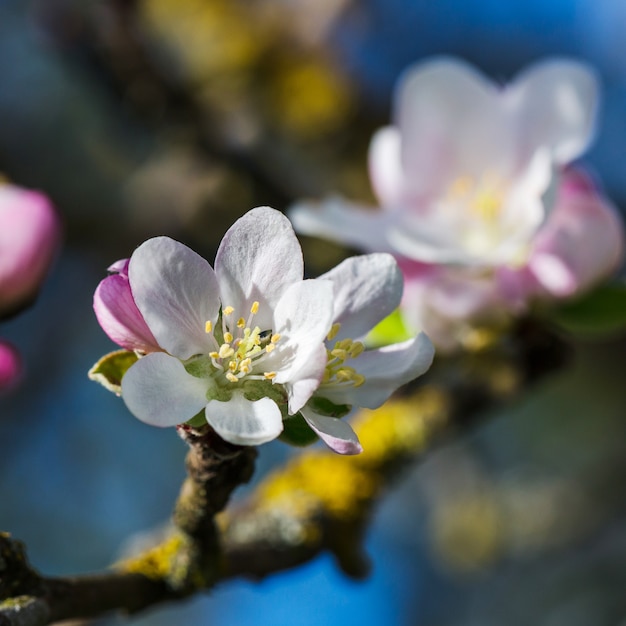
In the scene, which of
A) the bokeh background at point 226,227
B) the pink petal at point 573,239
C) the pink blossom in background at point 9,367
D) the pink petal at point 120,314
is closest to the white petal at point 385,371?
the pink petal at point 120,314

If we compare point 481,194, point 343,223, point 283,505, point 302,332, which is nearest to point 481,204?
point 481,194

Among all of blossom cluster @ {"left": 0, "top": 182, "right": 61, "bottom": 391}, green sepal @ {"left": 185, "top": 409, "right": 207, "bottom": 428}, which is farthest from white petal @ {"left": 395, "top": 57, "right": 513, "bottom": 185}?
green sepal @ {"left": 185, "top": 409, "right": 207, "bottom": 428}

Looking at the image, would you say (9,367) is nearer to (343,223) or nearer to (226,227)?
(343,223)

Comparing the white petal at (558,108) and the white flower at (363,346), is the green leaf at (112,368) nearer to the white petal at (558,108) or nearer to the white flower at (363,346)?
the white flower at (363,346)

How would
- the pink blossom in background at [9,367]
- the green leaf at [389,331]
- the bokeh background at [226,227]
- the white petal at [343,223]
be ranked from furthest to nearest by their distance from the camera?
the bokeh background at [226,227] → the green leaf at [389,331] → the white petal at [343,223] → the pink blossom in background at [9,367]

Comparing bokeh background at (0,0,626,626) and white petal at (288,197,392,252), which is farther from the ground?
white petal at (288,197,392,252)

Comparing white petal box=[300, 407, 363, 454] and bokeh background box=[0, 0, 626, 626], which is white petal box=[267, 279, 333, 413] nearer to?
white petal box=[300, 407, 363, 454]

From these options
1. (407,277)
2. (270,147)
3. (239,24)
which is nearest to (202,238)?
(270,147)
